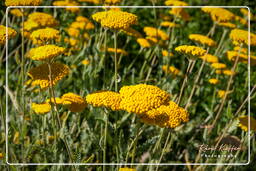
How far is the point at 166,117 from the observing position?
935 mm

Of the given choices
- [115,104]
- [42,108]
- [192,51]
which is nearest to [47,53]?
[115,104]

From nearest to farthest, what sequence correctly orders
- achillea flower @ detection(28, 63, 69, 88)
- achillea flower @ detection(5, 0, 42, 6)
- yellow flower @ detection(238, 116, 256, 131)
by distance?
achillea flower @ detection(28, 63, 69, 88)
achillea flower @ detection(5, 0, 42, 6)
yellow flower @ detection(238, 116, 256, 131)

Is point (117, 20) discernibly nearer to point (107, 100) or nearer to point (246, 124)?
point (107, 100)

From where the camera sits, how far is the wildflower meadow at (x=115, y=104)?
960 mm

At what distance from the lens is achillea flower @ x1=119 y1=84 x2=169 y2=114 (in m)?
0.82

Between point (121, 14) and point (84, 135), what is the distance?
55 cm

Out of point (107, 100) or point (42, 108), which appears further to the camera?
point (42, 108)

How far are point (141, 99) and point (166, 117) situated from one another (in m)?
0.14

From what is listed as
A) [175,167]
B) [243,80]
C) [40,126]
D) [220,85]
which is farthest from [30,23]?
[243,80]

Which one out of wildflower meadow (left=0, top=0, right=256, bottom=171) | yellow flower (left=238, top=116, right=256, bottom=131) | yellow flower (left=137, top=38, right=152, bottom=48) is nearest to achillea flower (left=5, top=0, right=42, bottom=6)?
wildflower meadow (left=0, top=0, right=256, bottom=171)

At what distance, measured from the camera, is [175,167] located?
1467 mm

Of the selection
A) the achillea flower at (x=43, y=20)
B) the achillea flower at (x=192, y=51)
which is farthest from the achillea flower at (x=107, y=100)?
the achillea flower at (x=43, y=20)

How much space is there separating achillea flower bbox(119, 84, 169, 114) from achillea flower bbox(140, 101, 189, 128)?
70 mm

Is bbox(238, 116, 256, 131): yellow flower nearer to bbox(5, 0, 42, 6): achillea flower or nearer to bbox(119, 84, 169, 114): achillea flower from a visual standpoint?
bbox(119, 84, 169, 114): achillea flower
